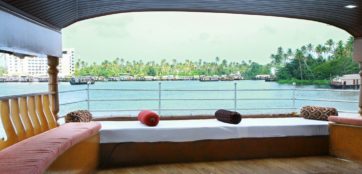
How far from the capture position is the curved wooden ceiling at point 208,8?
3.67 meters

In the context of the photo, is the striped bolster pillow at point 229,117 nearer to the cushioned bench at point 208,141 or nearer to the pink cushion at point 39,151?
the cushioned bench at point 208,141

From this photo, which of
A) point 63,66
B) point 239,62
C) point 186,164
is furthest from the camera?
point 239,62

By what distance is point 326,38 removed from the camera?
11.6 m

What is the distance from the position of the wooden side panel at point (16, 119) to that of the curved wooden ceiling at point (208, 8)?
2.89 feet

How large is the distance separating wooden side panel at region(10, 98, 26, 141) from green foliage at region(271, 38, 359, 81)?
19.6ft

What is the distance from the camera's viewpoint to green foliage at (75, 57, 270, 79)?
816 cm

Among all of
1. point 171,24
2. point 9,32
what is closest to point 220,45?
point 171,24

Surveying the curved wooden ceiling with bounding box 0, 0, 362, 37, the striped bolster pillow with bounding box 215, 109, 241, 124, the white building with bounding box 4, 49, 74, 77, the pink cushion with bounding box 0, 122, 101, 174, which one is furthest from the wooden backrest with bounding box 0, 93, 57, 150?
the striped bolster pillow with bounding box 215, 109, 241, 124

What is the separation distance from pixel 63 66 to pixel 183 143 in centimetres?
254

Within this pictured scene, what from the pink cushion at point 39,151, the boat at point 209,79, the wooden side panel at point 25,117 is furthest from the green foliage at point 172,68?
the pink cushion at point 39,151

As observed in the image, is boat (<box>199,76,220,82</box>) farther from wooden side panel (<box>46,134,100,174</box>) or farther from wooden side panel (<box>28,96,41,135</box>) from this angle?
wooden side panel (<box>28,96,41,135</box>)

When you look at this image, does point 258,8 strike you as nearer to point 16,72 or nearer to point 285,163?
point 285,163

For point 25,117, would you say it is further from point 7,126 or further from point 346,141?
point 346,141

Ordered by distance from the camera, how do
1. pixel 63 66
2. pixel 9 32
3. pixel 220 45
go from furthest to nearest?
pixel 220 45 → pixel 63 66 → pixel 9 32
